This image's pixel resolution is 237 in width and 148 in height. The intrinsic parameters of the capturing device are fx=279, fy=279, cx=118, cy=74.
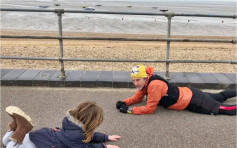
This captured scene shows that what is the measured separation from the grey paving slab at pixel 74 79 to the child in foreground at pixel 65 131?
5.93ft

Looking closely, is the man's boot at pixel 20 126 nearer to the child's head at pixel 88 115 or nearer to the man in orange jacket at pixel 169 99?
the child's head at pixel 88 115

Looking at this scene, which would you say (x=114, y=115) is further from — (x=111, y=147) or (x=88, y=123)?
(x=88, y=123)

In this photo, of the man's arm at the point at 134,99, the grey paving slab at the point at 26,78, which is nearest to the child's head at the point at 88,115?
the man's arm at the point at 134,99

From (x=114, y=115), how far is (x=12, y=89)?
70.0 inches

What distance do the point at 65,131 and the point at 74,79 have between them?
2.01 m

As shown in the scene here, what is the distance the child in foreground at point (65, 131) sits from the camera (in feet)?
8.08

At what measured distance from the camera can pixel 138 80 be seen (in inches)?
137

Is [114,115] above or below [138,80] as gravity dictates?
below

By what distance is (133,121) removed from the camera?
11.2 ft

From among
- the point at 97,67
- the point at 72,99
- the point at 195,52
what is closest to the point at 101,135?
the point at 72,99

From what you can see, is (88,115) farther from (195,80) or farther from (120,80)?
(195,80)

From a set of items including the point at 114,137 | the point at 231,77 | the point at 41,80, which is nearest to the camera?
the point at 114,137

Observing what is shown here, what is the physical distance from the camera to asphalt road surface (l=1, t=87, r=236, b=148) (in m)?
2.98

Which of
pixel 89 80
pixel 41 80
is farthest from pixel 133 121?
pixel 41 80
